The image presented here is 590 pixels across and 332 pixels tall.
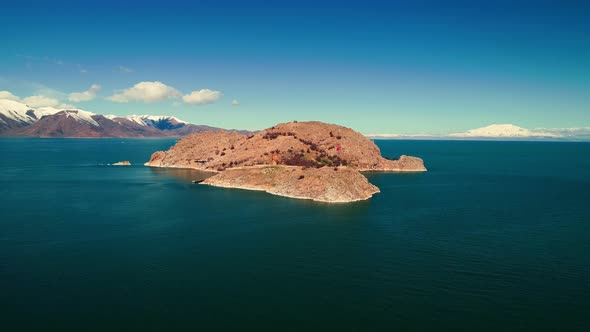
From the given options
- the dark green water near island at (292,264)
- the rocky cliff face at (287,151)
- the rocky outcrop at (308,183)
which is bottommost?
the dark green water near island at (292,264)

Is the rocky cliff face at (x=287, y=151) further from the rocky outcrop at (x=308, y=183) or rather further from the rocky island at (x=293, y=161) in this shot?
the rocky outcrop at (x=308, y=183)

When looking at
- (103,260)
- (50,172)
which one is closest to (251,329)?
(103,260)

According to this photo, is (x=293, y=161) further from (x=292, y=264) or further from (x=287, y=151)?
(x=292, y=264)

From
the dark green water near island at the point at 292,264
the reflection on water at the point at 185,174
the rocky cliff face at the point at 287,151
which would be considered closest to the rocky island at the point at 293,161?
the rocky cliff face at the point at 287,151

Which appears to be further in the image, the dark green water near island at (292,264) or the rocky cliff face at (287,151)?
the rocky cliff face at (287,151)

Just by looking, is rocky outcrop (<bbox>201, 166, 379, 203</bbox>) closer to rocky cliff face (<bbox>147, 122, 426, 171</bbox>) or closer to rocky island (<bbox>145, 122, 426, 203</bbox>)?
rocky island (<bbox>145, 122, 426, 203</bbox>)

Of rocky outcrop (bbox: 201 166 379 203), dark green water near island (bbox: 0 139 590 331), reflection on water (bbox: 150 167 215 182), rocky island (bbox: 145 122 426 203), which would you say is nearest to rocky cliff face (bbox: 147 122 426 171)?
rocky island (bbox: 145 122 426 203)

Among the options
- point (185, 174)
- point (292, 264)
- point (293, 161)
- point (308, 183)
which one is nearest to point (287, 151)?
point (293, 161)
